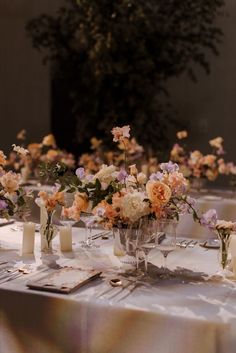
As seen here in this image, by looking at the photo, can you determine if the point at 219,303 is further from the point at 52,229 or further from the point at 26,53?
the point at 26,53

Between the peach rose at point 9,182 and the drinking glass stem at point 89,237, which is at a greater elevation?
the peach rose at point 9,182

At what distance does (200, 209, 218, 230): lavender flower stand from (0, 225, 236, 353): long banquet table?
0.60ft

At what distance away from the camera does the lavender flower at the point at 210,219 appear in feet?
7.28

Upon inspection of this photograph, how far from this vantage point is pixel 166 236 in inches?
85.7

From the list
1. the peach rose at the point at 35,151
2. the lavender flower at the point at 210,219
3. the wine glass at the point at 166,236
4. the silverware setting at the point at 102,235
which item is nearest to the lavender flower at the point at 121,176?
the wine glass at the point at 166,236

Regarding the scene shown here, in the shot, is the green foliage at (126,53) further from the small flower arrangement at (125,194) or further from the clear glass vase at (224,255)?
the clear glass vase at (224,255)

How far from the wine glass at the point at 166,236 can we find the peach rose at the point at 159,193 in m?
0.10

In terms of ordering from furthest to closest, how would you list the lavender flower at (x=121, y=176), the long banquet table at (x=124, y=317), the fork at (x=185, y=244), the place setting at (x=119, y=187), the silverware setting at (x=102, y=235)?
the silverware setting at (x=102, y=235)
the fork at (x=185, y=244)
the lavender flower at (x=121, y=176)
the place setting at (x=119, y=187)
the long banquet table at (x=124, y=317)

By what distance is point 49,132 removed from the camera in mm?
6527

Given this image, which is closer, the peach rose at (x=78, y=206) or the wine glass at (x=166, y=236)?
the wine glass at (x=166, y=236)

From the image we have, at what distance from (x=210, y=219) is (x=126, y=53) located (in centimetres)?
337

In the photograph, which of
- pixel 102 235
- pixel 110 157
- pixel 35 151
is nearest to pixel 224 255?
pixel 102 235

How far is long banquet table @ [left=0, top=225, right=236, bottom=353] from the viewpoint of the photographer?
1.74m

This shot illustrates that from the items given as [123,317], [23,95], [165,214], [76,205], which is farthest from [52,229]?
[23,95]
